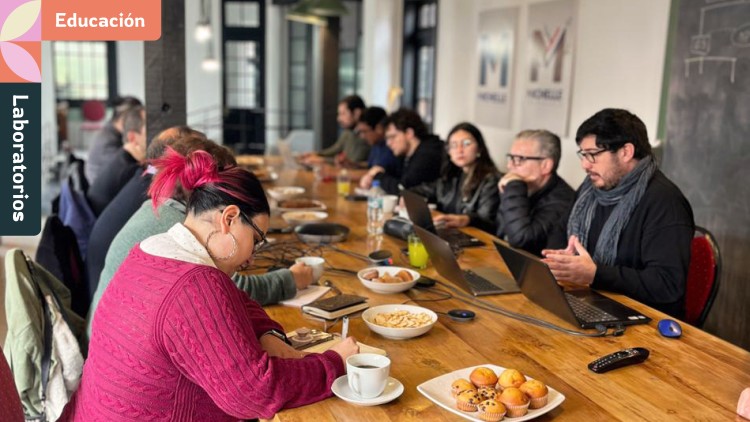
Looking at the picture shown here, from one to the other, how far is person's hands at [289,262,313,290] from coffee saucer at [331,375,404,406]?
0.70m

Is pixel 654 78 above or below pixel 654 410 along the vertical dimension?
above

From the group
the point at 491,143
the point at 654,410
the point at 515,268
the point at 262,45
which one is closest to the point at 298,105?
the point at 262,45

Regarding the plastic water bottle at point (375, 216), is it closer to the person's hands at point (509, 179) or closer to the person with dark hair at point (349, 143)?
the person's hands at point (509, 179)

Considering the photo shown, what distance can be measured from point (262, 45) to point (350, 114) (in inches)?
249

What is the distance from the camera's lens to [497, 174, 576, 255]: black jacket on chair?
3021 mm

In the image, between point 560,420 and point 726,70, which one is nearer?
point 560,420

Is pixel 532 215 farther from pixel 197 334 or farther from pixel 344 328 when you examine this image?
pixel 197 334

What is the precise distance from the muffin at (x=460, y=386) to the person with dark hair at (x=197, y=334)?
9.3 inches

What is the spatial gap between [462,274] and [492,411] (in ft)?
2.87

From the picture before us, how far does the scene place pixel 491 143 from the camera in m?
6.04

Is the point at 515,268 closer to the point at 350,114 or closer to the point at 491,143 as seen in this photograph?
the point at 491,143

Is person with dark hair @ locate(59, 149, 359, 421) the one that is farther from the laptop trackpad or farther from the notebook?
the laptop trackpad

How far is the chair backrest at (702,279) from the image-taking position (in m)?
2.44

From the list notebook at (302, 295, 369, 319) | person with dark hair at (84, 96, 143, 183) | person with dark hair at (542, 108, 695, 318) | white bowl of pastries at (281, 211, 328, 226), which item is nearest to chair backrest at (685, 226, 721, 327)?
person with dark hair at (542, 108, 695, 318)
